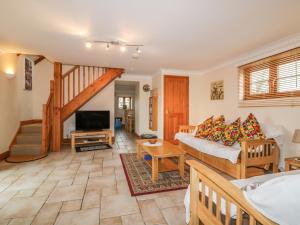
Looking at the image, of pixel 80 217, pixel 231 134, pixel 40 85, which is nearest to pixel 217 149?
pixel 231 134

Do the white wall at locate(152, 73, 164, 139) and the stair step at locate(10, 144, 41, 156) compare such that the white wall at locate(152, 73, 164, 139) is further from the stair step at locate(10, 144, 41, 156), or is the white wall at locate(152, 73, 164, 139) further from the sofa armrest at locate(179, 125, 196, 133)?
the stair step at locate(10, 144, 41, 156)

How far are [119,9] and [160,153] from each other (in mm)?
2193

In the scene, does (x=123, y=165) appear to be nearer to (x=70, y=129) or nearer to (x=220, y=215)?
(x=220, y=215)

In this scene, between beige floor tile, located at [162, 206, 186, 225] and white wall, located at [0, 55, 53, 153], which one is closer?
beige floor tile, located at [162, 206, 186, 225]

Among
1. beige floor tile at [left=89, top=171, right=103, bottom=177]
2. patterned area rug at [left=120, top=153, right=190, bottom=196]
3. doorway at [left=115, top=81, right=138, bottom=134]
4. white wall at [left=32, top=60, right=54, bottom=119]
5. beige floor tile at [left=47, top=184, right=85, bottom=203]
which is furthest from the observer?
doorway at [left=115, top=81, right=138, bottom=134]

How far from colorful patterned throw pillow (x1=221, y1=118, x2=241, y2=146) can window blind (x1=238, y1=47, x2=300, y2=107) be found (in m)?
0.83

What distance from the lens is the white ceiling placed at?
2006 millimetres

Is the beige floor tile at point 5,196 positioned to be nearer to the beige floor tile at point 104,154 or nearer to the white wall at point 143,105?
the beige floor tile at point 104,154

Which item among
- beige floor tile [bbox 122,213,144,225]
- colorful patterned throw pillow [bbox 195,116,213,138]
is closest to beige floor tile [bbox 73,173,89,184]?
beige floor tile [bbox 122,213,144,225]

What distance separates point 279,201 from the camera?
719mm

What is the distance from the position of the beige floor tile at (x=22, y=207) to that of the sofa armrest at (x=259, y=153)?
2913mm

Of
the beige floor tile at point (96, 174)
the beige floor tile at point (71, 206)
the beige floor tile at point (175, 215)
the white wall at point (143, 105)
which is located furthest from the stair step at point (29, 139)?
the beige floor tile at point (175, 215)

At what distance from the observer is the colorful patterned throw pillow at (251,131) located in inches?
113

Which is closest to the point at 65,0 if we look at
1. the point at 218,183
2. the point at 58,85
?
the point at 218,183
